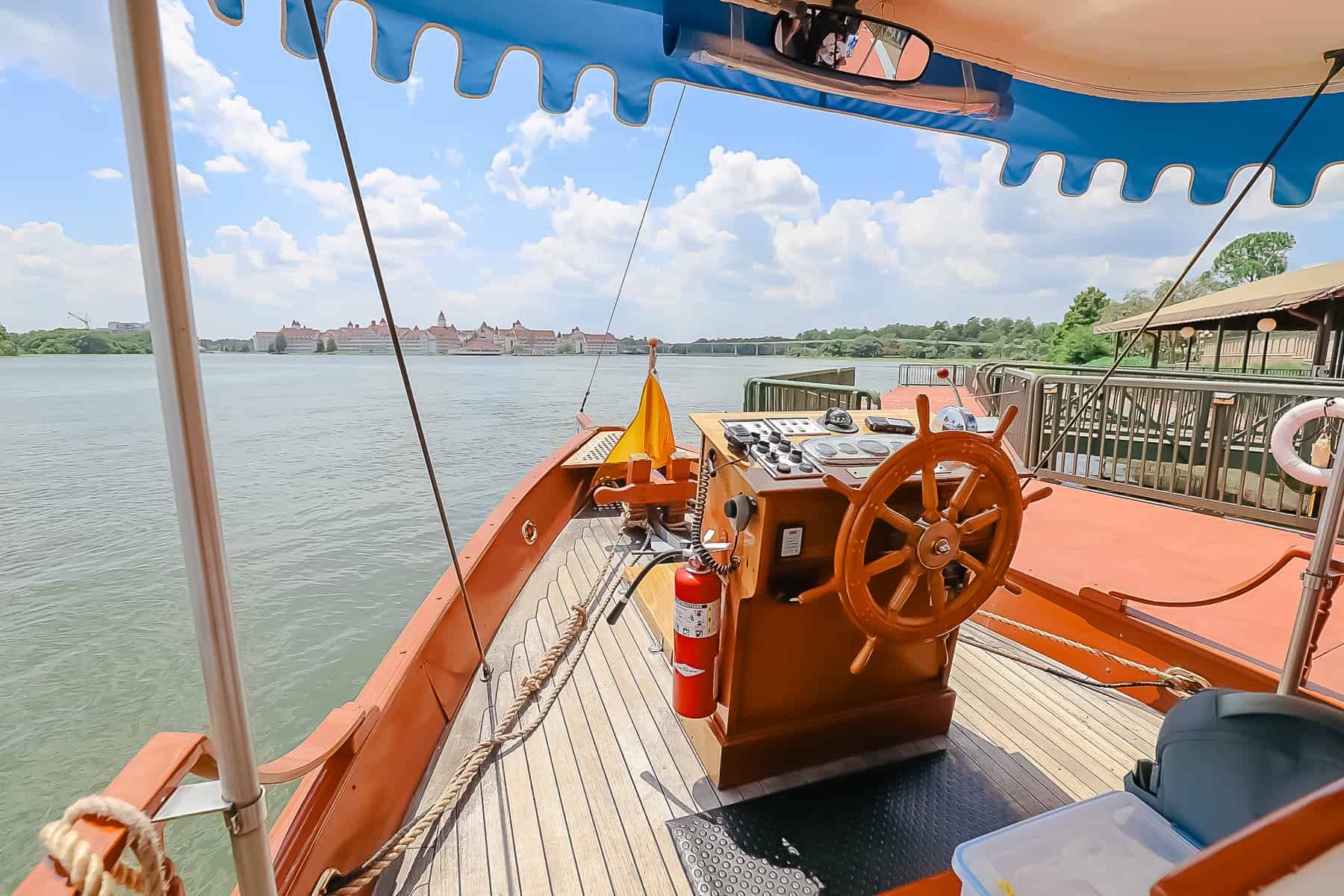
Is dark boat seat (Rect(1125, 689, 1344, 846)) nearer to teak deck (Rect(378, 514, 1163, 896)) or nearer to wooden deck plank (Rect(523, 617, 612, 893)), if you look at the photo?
teak deck (Rect(378, 514, 1163, 896))

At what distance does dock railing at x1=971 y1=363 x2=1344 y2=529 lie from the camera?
3316mm

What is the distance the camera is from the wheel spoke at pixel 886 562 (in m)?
1.34

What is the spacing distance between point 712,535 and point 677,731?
694 millimetres

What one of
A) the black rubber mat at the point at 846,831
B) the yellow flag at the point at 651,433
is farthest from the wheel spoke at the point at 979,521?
the yellow flag at the point at 651,433

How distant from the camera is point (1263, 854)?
0.38 m

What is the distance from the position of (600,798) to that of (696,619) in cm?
57

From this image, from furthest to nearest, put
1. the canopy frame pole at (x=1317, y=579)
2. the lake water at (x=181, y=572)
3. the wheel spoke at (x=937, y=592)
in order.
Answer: the lake water at (x=181, y=572) → the wheel spoke at (x=937, y=592) → the canopy frame pole at (x=1317, y=579)

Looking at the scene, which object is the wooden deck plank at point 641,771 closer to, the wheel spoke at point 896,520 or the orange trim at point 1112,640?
the wheel spoke at point 896,520

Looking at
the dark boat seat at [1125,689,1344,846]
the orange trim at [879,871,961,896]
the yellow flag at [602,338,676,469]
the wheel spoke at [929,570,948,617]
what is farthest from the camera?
the yellow flag at [602,338,676,469]

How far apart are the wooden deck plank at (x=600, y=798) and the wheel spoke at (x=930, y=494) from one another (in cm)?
113

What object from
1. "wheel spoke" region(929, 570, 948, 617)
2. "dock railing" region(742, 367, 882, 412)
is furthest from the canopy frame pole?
"dock railing" region(742, 367, 882, 412)

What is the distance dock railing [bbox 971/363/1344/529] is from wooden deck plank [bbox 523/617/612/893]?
2103 millimetres

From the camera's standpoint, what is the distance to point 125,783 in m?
0.66

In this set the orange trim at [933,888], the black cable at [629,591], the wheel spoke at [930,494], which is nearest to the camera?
the orange trim at [933,888]
